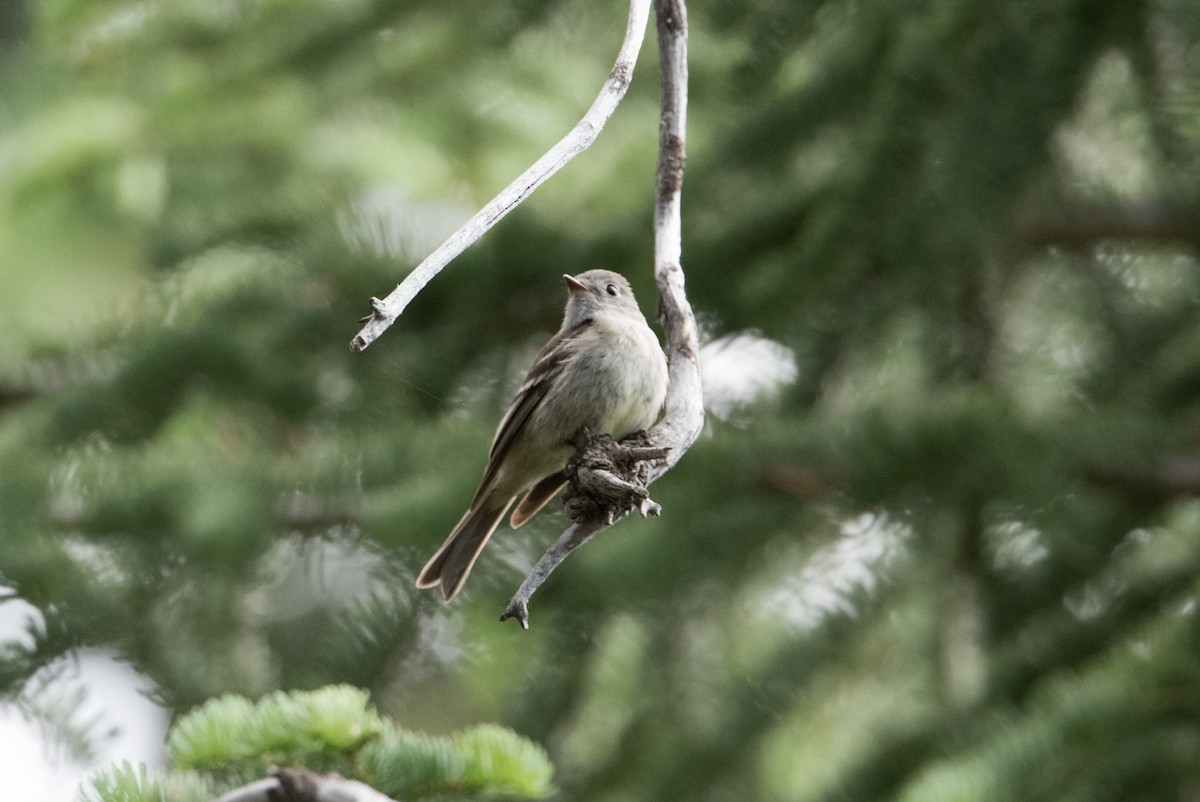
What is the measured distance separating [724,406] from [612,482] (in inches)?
70.8

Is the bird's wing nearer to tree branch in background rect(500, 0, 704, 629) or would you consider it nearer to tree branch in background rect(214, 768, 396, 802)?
tree branch in background rect(500, 0, 704, 629)

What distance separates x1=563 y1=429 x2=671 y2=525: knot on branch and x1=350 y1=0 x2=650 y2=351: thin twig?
0.34 m

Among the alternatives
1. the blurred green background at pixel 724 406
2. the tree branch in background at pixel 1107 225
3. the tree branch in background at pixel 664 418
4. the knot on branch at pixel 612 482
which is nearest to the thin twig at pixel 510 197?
the tree branch in background at pixel 664 418

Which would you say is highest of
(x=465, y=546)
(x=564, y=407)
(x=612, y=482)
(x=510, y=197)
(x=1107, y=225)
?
(x=510, y=197)

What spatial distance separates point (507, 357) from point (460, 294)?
268 mm

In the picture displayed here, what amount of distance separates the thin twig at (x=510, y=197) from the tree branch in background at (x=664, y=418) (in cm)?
15

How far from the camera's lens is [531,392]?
355 cm

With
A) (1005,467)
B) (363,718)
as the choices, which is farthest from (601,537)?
(363,718)

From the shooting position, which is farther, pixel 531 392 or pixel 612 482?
pixel 531 392

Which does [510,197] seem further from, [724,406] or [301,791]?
[724,406]

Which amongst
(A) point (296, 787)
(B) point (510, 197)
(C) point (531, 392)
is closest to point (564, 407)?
(C) point (531, 392)

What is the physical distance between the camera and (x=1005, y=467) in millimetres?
2990

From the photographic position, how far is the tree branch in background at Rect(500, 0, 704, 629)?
68.6 inches

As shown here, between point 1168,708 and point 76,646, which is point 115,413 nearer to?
point 76,646
